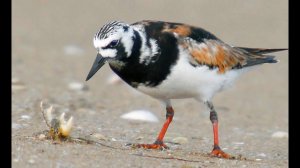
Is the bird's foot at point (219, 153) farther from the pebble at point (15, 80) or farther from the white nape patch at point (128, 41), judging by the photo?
the pebble at point (15, 80)

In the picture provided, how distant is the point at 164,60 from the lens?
17.7ft

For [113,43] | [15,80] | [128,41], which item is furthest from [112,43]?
[15,80]

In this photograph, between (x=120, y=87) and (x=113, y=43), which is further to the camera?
(x=120, y=87)

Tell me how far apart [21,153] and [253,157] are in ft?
6.41

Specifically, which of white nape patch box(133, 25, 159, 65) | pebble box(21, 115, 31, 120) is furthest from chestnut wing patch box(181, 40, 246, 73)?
pebble box(21, 115, 31, 120)

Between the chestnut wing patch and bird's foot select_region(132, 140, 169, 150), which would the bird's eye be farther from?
bird's foot select_region(132, 140, 169, 150)

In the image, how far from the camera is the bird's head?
5207mm

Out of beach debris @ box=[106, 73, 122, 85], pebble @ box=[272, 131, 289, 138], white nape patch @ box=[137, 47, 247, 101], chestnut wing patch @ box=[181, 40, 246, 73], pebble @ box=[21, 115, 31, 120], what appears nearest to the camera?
white nape patch @ box=[137, 47, 247, 101]

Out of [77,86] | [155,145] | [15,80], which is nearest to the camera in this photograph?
[155,145]

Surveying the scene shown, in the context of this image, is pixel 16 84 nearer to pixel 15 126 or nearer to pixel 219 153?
pixel 15 126

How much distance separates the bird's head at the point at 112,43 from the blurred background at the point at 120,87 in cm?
66

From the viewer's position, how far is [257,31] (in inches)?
470

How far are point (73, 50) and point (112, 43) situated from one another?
551 centimetres
